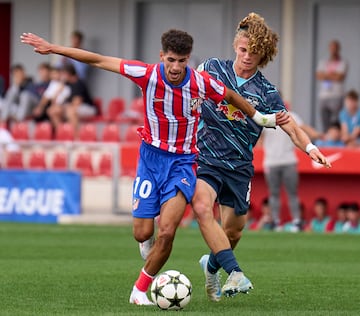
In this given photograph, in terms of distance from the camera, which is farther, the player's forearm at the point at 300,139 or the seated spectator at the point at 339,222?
the seated spectator at the point at 339,222

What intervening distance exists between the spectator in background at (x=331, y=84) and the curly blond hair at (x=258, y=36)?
1422cm

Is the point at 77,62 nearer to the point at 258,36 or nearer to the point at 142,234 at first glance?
the point at 258,36

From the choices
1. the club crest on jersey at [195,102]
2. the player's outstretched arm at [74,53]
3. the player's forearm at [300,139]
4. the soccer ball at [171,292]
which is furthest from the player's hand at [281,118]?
the soccer ball at [171,292]

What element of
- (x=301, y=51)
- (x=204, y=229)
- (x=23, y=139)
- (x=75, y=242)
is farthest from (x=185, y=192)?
(x=301, y=51)

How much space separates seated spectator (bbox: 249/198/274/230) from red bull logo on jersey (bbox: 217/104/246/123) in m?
11.7

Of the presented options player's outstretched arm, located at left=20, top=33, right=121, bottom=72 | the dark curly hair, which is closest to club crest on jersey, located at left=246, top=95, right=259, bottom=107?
the dark curly hair

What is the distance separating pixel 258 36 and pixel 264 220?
1243 centimetres

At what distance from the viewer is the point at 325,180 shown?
2242cm

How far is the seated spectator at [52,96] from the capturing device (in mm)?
25031

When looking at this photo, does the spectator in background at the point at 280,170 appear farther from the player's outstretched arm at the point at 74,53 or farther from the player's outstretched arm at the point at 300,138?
the player's outstretched arm at the point at 74,53

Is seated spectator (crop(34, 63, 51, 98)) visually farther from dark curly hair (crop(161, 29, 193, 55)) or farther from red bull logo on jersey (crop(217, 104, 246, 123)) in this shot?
dark curly hair (crop(161, 29, 193, 55))

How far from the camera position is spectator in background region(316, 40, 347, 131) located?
2445 centimetres

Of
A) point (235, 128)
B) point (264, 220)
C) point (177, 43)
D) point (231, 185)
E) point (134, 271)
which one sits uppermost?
point (177, 43)

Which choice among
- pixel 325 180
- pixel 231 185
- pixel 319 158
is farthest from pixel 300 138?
pixel 325 180
